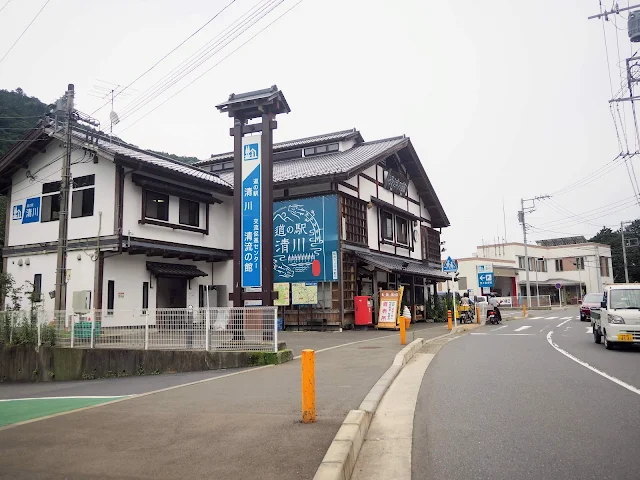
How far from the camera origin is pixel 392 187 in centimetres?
2655

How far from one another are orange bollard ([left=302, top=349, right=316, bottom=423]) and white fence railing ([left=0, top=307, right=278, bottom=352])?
5.38 metres

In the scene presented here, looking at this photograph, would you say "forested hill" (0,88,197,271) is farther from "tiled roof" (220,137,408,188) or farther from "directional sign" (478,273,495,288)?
"directional sign" (478,273,495,288)

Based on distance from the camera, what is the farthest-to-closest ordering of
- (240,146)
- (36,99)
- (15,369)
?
(36,99) → (15,369) → (240,146)

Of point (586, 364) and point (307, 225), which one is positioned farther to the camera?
point (307, 225)

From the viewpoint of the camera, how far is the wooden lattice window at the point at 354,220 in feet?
69.8

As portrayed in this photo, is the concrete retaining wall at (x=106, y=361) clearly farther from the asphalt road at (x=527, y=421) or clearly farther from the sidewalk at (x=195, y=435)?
the asphalt road at (x=527, y=421)

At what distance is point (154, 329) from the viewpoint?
12648 mm

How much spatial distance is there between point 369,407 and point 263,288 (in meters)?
7.00

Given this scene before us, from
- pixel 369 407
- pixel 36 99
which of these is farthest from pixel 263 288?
pixel 36 99

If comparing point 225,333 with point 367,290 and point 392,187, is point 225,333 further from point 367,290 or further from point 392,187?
point 392,187

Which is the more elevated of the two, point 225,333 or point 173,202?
point 173,202

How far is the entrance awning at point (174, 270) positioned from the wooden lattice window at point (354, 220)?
683 cm

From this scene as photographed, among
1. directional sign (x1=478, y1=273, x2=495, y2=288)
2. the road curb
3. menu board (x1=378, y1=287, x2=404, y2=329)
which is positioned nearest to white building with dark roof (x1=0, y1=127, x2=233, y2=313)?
menu board (x1=378, y1=287, x2=404, y2=329)

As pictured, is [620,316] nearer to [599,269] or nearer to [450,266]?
[450,266]
